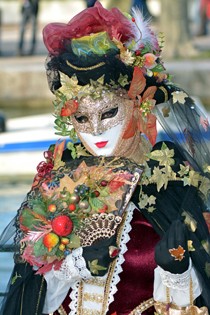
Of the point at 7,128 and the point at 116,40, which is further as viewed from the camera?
the point at 7,128

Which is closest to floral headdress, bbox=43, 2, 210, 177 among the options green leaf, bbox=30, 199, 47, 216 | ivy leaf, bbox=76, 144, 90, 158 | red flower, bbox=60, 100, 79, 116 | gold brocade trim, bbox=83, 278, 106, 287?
red flower, bbox=60, 100, 79, 116

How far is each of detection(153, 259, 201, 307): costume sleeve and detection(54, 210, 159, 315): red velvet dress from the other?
0.07 m

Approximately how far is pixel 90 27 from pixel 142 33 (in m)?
0.21

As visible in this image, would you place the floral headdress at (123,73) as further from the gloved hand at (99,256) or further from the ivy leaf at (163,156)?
the gloved hand at (99,256)

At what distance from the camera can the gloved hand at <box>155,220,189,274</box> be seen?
4.00 meters

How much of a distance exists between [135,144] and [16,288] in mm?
717

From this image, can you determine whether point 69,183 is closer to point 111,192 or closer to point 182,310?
point 111,192

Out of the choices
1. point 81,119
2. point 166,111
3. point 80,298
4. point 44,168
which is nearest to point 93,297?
point 80,298

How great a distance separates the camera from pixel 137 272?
4.25m

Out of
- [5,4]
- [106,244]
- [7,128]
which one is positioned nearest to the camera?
[106,244]

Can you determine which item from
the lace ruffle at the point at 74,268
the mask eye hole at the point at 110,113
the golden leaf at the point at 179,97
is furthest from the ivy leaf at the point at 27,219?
the golden leaf at the point at 179,97

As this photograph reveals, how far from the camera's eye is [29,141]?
1056cm

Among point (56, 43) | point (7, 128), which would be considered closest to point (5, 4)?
point (7, 128)

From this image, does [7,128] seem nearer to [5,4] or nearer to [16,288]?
[16,288]
